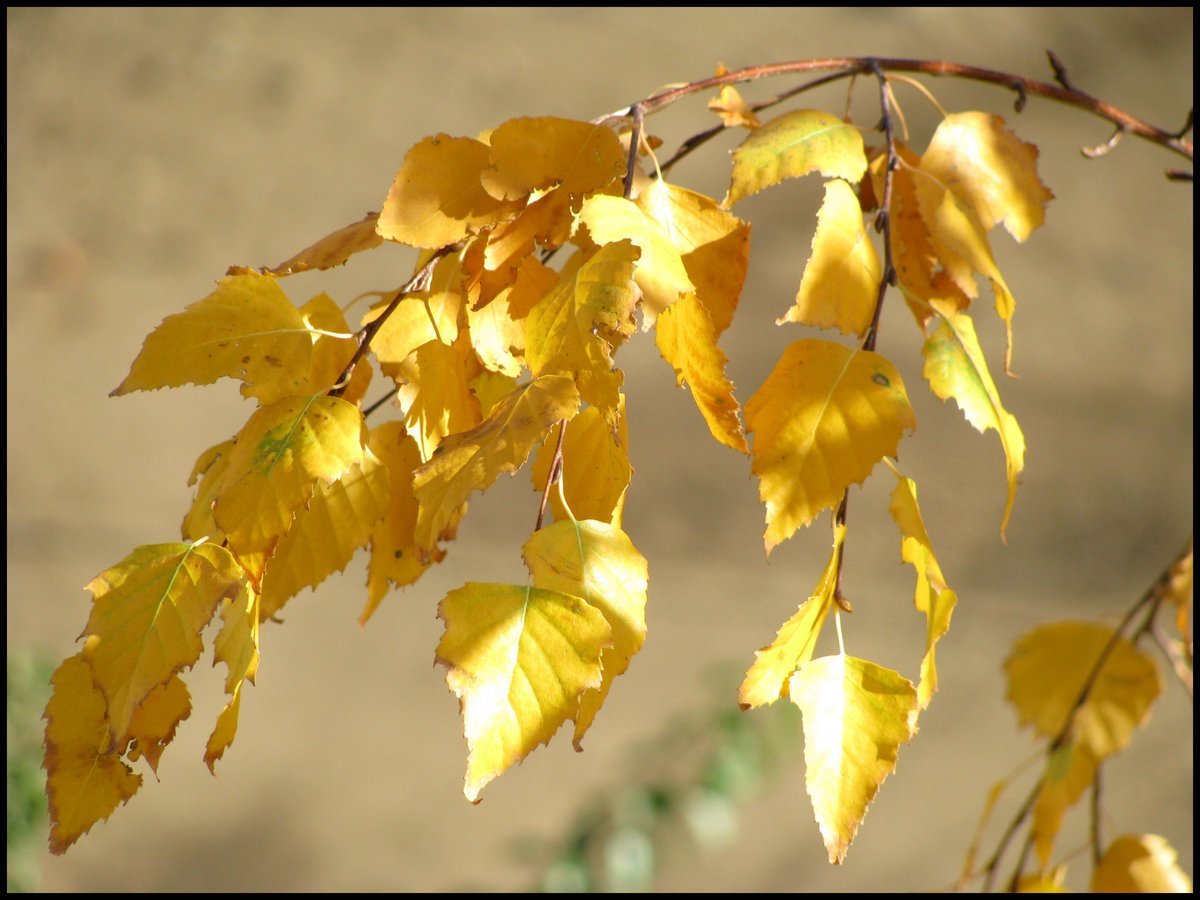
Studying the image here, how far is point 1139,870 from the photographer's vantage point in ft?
1.72

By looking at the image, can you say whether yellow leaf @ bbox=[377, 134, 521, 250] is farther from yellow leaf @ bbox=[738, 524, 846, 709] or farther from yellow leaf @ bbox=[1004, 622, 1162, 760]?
yellow leaf @ bbox=[1004, 622, 1162, 760]

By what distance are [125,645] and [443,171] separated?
0.49 feet

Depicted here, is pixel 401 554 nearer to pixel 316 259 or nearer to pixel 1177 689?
pixel 316 259

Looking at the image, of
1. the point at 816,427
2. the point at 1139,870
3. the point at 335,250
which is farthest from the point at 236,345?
the point at 1139,870

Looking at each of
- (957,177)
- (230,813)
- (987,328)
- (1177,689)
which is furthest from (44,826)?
(1177,689)

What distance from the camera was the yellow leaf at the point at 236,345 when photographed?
296mm

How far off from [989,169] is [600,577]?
8.4 inches

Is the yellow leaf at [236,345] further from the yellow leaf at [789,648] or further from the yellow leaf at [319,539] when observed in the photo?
the yellow leaf at [789,648]

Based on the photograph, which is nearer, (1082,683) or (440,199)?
(440,199)

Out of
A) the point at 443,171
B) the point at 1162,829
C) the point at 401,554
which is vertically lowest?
the point at 1162,829

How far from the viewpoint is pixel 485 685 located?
0.83ft

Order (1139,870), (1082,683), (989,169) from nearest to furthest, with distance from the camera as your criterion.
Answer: (989,169) → (1139,870) → (1082,683)

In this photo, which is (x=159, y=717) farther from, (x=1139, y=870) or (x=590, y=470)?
(x=1139, y=870)

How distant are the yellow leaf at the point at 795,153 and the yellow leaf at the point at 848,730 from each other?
5.6 inches
